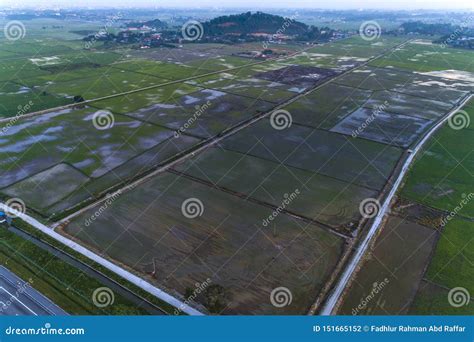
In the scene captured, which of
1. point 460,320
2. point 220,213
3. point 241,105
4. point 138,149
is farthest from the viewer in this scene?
point 241,105

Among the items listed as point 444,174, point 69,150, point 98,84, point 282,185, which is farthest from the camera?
point 98,84

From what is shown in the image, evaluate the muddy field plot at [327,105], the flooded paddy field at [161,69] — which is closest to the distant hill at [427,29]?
the muddy field plot at [327,105]

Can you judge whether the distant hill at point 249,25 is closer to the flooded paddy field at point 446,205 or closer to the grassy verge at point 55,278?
the flooded paddy field at point 446,205

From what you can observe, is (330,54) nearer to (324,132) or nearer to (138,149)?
(324,132)

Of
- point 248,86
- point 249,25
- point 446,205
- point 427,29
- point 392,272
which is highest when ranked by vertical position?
point 249,25

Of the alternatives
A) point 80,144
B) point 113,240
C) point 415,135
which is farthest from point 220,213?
point 415,135

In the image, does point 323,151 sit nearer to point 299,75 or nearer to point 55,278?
point 55,278

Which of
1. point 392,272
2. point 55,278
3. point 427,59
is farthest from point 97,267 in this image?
point 427,59
